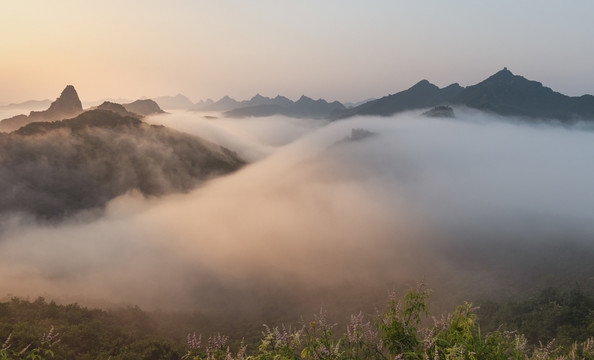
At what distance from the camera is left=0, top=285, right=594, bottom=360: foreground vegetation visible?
25.0 feet

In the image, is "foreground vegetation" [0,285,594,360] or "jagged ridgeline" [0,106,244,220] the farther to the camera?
"jagged ridgeline" [0,106,244,220]

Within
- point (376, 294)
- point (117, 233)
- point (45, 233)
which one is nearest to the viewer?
point (376, 294)

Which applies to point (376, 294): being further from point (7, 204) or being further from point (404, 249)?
point (7, 204)

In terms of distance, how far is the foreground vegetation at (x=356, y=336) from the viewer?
7609 mm

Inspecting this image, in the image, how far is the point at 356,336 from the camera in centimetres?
845

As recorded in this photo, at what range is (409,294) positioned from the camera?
876cm

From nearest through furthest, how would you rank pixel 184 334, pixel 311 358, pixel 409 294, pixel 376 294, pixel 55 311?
pixel 311 358
pixel 409 294
pixel 55 311
pixel 184 334
pixel 376 294

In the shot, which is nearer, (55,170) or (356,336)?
(356,336)

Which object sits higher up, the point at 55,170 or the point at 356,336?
the point at 356,336

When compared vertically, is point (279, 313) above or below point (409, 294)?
below

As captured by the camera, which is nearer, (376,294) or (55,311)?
(55,311)

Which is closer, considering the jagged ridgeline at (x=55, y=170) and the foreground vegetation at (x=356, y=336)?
the foreground vegetation at (x=356, y=336)

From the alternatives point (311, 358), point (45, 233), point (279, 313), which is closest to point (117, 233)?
point (45, 233)

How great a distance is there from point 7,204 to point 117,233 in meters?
54.9
